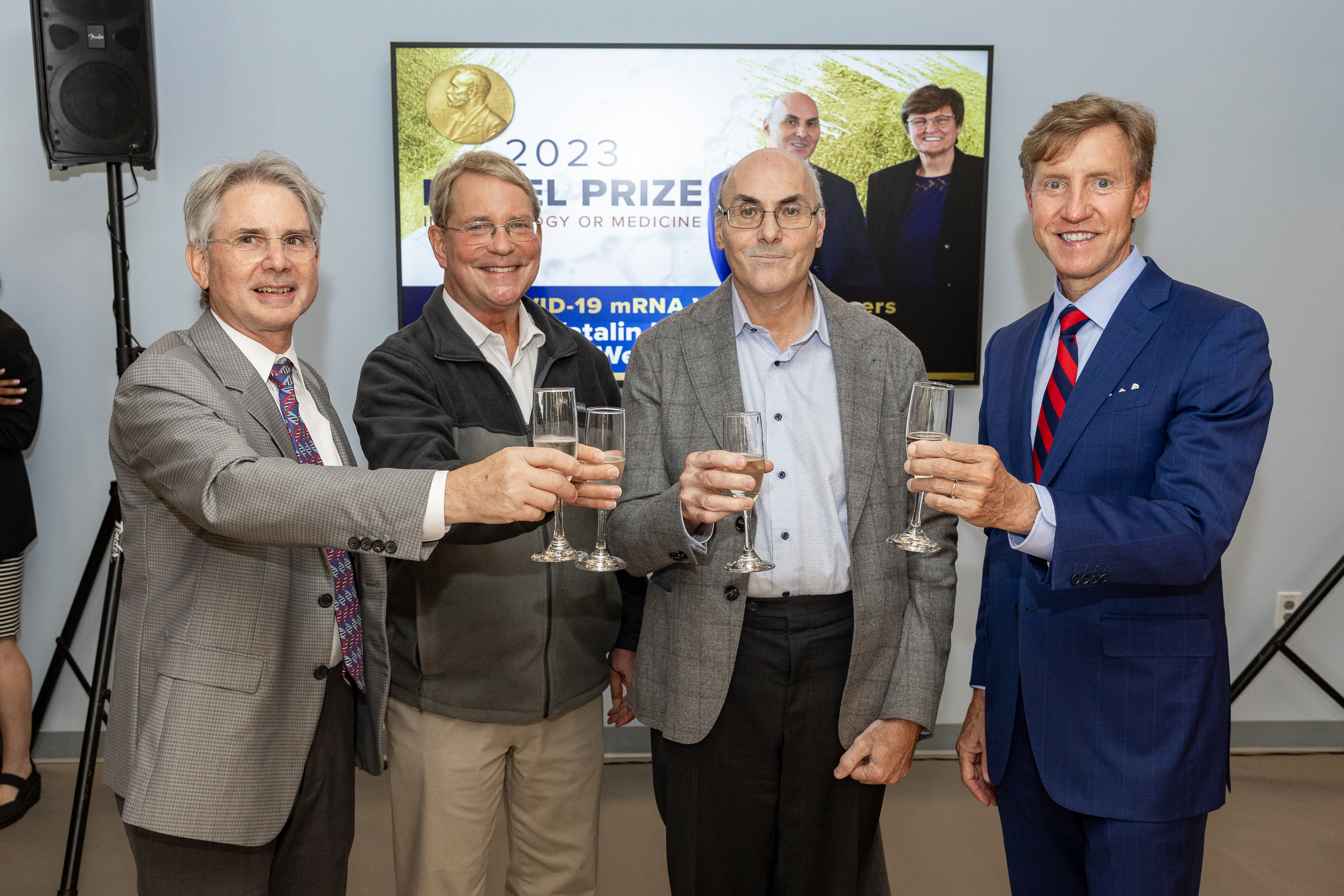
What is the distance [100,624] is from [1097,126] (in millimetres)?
3604

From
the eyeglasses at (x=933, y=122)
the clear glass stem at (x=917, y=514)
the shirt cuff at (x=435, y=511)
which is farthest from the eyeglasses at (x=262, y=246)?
the eyeglasses at (x=933, y=122)

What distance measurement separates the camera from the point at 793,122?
3730mm

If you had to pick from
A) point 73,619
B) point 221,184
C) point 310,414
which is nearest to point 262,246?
point 221,184

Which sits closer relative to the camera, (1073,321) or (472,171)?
(1073,321)

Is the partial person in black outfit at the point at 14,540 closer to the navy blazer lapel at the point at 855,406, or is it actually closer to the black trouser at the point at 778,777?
the black trouser at the point at 778,777

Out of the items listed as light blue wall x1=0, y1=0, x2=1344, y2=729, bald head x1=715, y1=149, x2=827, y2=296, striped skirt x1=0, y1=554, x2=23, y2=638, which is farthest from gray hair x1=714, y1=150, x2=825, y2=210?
striped skirt x1=0, y1=554, x2=23, y2=638

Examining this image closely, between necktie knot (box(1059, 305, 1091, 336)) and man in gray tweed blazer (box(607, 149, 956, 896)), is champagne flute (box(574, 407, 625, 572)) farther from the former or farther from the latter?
necktie knot (box(1059, 305, 1091, 336))

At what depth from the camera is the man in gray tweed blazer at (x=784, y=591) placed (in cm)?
191

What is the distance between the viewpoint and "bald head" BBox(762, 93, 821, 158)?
3.72 meters

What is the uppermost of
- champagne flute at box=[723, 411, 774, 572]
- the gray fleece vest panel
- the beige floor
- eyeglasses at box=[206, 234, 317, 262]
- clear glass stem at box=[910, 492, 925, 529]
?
eyeglasses at box=[206, 234, 317, 262]

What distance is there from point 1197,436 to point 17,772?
161 inches

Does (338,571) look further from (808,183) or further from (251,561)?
(808,183)

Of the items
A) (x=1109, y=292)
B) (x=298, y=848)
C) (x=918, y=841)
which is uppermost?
(x=1109, y=292)

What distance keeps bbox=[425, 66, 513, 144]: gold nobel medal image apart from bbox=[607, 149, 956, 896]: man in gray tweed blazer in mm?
1971
